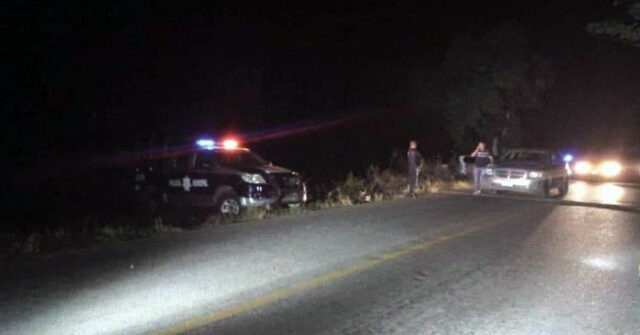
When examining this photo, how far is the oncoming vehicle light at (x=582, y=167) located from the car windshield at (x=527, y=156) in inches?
483

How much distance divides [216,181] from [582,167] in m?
22.4

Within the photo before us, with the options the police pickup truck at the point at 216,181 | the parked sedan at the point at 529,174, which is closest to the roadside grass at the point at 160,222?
the police pickup truck at the point at 216,181

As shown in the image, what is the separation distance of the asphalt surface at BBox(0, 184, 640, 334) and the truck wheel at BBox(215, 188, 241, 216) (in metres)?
2.04

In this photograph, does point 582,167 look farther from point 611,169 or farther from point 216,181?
point 216,181

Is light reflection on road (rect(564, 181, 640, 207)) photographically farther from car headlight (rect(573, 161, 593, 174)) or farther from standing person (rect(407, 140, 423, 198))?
car headlight (rect(573, 161, 593, 174))

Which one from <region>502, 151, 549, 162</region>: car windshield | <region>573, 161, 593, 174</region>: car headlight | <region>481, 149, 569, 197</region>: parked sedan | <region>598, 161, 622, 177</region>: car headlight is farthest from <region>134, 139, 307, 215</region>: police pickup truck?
<region>573, 161, 593, 174</region>: car headlight

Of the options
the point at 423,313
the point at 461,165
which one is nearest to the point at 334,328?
the point at 423,313

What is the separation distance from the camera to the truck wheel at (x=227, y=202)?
14012 millimetres

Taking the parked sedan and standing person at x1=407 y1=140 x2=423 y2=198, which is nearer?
standing person at x1=407 y1=140 x2=423 y2=198

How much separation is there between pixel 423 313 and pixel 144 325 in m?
2.57

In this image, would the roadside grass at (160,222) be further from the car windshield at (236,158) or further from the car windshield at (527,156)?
the car windshield at (527,156)

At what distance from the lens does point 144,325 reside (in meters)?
5.91

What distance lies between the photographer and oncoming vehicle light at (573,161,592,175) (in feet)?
102

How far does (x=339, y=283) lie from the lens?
7.53 m
